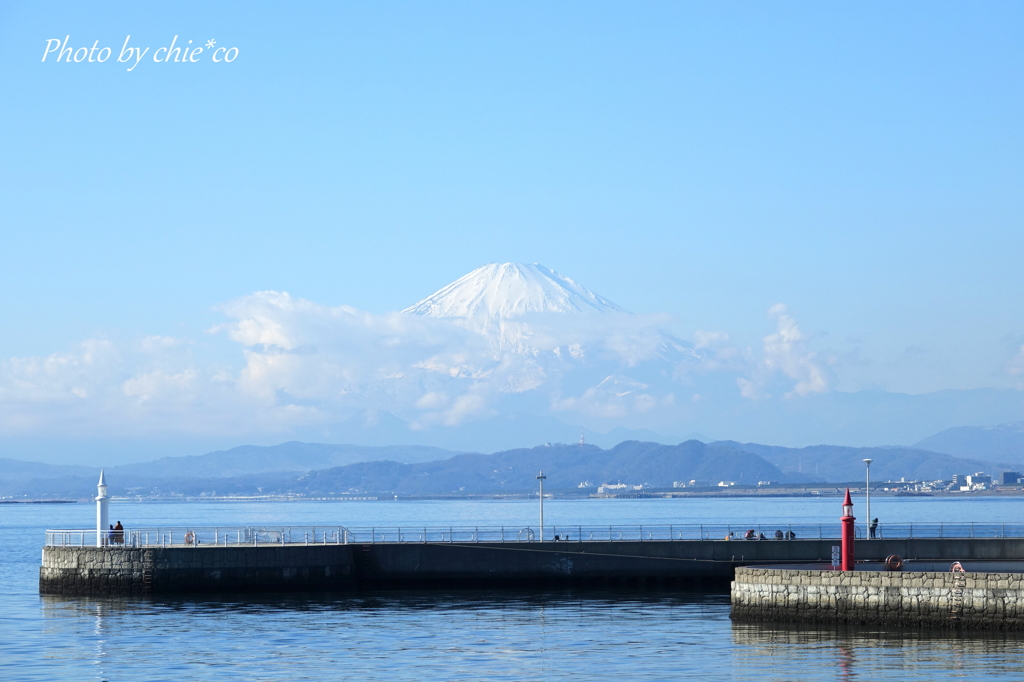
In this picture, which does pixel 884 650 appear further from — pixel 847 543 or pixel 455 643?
pixel 455 643

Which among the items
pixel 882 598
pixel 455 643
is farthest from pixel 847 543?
pixel 455 643

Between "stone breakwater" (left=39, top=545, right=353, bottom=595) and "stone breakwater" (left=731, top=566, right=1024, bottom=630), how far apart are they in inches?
771

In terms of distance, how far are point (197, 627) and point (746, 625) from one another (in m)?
18.0

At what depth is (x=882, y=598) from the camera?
42812 mm

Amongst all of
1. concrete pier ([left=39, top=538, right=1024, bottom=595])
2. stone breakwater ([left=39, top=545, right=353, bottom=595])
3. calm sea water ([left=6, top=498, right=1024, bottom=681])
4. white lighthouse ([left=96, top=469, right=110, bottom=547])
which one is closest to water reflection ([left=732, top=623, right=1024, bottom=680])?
calm sea water ([left=6, top=498, right=1024, bottom=681])

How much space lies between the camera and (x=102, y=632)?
46.0 m

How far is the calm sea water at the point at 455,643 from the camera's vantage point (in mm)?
36875

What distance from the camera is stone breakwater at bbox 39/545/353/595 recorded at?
56.2m

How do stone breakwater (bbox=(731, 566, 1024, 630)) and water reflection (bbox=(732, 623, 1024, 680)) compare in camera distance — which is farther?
stone breakwater (bbox=(731, 566, 1024, 630))

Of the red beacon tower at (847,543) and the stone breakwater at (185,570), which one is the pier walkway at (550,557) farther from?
the red beacon tower at (847,543)

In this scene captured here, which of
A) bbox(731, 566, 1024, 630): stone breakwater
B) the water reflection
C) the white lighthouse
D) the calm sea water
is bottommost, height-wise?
the calm sea water

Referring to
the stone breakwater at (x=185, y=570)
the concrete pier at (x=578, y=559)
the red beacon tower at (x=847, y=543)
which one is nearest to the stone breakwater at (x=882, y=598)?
the red beacon tower at (x=847, y=543)

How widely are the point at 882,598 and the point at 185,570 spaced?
27809 mm

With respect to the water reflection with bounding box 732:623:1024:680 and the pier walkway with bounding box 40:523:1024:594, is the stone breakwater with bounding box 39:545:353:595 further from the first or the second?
the water reflection with bounding box 732:623:1024:680
